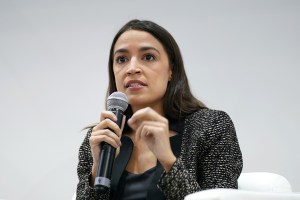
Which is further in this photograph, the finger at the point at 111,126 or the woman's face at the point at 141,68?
the woman's face at the point at 141,68

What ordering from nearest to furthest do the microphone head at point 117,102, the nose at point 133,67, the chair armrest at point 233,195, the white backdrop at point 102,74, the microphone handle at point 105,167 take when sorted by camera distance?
1. the chair armrest at point 233,195
2. the microphone handle at point 105,167
3. the microphone head at point 117,102
4. the nose at point 133,67
5. the white backdrop at point 102,74

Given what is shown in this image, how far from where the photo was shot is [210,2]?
204 cm

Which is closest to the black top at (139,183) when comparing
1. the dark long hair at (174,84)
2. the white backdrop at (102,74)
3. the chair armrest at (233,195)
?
the dark long hair at (174,84)

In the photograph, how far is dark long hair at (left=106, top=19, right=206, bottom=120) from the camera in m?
1.29

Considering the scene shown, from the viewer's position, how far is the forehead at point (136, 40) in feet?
4.15

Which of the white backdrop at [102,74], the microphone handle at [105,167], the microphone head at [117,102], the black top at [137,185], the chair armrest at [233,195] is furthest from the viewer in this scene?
the white backdrop at [102,74]

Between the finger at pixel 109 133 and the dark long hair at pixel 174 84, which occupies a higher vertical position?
the dark long hair at pixel 174 84

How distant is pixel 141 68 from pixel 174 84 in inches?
7.4

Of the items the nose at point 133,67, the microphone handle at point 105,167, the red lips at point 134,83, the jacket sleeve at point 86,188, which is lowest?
the jacket sleeve at point 86,188

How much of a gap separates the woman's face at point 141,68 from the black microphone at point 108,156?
8.3 inches

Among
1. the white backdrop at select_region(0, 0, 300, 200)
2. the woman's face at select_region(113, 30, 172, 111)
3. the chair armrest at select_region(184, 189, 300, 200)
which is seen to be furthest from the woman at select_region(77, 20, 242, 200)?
Answer: the white backdrop at select_region(0, 0, 300, 200)

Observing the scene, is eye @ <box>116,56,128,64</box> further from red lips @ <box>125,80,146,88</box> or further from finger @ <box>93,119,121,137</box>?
finger @ <box>93,119,121,137</box>

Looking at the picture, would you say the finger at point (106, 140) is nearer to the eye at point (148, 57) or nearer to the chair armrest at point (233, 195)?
the chair armrest at point (233, 195)
